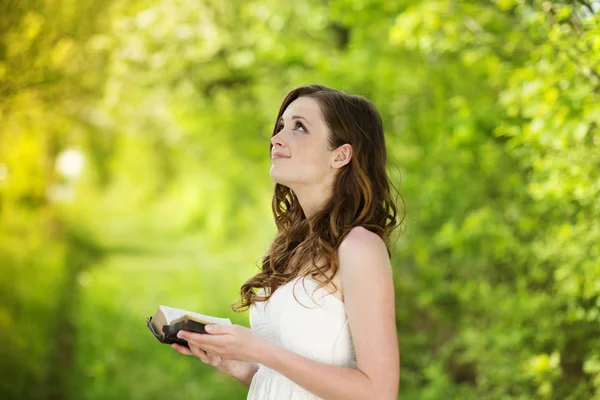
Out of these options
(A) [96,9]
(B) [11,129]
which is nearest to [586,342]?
(B) [11,129]

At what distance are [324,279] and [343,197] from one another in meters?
0.27

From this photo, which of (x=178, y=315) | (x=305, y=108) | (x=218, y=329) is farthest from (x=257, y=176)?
(x=218, y=329)

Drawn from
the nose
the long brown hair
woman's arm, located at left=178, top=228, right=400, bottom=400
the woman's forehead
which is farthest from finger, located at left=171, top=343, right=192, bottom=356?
the woman's forehead

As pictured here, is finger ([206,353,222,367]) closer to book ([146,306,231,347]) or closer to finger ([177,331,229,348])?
book ([146,306,231,347])

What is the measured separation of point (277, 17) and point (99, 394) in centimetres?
454

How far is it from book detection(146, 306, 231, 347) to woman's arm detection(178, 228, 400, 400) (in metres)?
0.02

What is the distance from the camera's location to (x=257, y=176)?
8.16 metres

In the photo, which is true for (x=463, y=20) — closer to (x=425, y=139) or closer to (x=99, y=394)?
(x=425, y=139)

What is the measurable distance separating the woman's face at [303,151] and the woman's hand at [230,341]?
0.46 m

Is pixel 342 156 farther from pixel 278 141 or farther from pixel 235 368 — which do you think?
pixel 235 368

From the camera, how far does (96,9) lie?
8266mm

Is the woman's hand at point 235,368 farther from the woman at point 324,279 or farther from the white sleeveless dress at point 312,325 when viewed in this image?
the white sleeveless dress at point 312,325

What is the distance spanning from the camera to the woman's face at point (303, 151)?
1965 mm

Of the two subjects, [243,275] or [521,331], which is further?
[243,275]
